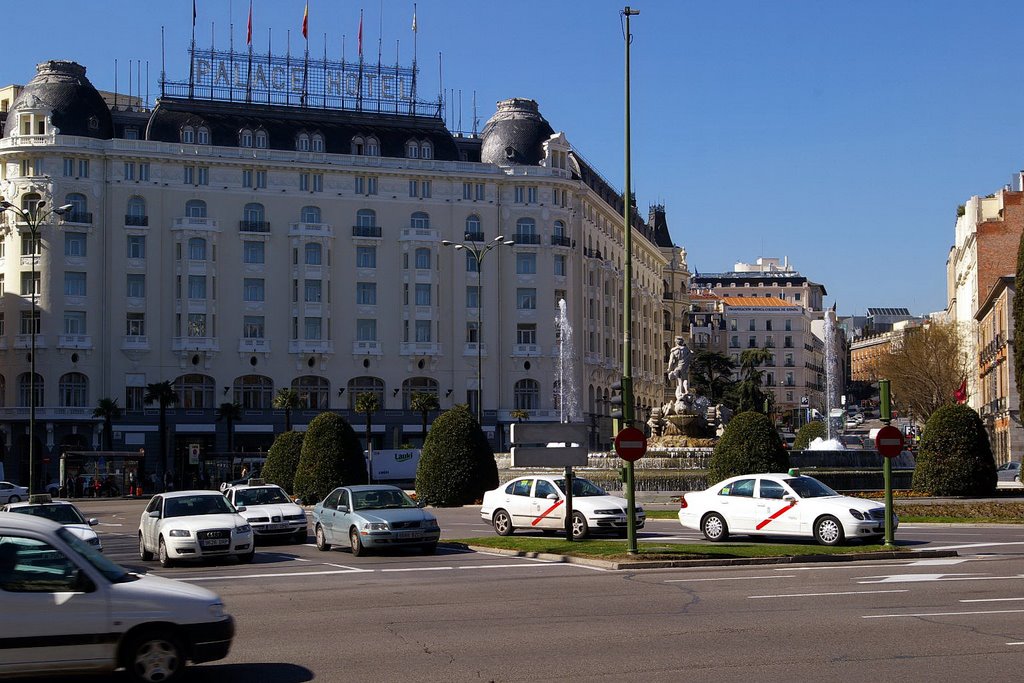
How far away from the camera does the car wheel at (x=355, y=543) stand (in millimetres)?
25875

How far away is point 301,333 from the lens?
90.3 meters

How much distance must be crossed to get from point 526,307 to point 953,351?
1154 inches

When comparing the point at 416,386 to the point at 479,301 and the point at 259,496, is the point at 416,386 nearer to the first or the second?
the point at 479,301

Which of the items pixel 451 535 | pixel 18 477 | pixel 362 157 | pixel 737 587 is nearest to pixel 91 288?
pixel 18 477

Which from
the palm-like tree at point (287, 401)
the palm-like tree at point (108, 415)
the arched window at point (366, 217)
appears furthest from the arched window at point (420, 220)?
the palm-like tree at point (108, 415)

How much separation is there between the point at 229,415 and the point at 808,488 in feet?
209

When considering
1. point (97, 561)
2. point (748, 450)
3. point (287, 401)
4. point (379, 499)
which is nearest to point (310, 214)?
point (287, 401)

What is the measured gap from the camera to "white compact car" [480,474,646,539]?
28.2m

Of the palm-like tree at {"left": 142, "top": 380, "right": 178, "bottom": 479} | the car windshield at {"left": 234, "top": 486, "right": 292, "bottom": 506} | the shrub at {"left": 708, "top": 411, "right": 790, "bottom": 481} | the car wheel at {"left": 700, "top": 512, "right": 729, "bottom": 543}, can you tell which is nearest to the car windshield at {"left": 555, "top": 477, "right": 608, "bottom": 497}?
the car wheel at {"left": 700, "top": 512, "right": 729, "bottom": 543}

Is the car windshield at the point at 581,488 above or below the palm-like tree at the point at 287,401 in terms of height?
below

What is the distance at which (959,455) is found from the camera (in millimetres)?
37781

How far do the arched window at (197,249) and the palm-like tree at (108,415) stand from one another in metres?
10.7

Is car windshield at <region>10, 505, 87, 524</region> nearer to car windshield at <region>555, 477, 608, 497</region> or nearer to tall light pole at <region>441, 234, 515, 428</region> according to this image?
car windshield at <region>555, 477, 608, 497</region>

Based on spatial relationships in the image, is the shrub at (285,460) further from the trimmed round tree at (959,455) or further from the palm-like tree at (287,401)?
the palm-like tree at (287,401)
